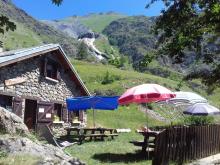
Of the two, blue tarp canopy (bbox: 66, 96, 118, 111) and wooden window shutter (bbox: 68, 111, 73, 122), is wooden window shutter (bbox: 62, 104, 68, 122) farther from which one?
blue tarp canopy (bbox: 66, 96, 118, 111)

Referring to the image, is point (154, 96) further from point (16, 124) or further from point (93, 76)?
point (93, 76)

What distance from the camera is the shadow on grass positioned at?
14.8 meters

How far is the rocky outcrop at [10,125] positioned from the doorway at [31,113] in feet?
38.0

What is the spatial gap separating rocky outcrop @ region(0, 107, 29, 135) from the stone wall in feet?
30.5

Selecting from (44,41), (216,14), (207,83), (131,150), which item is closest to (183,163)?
(207,83)

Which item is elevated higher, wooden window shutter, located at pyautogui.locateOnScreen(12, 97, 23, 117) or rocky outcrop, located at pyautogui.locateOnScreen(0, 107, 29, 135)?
wooden window shutter, located at pyautogui.locateOnScreen(12, 97, 23, 117)

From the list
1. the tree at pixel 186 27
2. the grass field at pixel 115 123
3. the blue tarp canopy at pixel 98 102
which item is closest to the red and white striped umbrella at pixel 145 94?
the grass field at pixel 115 123

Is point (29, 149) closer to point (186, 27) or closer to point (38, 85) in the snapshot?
point (186, 27)

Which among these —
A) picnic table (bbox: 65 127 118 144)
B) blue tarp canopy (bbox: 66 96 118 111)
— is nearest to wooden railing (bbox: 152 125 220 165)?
picnic table (bbox: 65 127 118 144)

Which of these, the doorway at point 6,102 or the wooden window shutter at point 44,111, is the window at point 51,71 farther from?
the doorway at point 6,102

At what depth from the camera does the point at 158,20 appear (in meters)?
12.0

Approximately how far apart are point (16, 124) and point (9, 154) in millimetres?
2734

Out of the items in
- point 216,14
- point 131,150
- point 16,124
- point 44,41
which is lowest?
point 131,150

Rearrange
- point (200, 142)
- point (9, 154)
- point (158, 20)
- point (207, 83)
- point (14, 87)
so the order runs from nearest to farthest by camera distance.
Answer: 1. point (9, 154)
2. point (158, 20)
3. point (207, 83)
4. point (200, 142)
5. point (14, 87)
